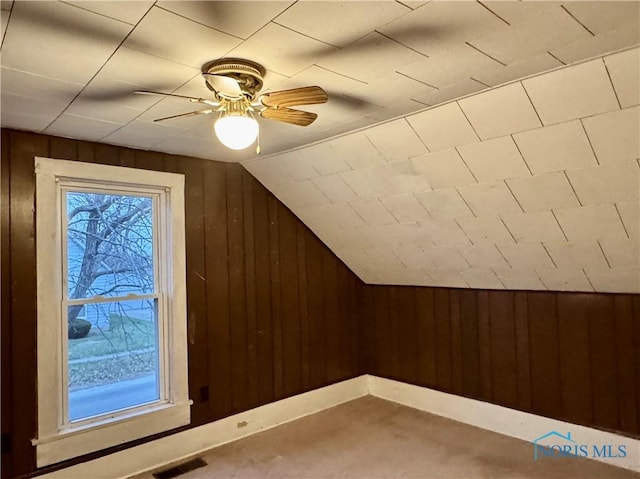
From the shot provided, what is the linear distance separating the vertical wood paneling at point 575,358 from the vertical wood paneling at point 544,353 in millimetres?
40

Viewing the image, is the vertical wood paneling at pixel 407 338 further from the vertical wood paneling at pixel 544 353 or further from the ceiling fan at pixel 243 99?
the ceiling fan at pixel 243 99

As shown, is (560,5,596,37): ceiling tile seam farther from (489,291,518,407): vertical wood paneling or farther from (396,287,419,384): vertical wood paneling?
(396,287,419,384): vertical wood paneling

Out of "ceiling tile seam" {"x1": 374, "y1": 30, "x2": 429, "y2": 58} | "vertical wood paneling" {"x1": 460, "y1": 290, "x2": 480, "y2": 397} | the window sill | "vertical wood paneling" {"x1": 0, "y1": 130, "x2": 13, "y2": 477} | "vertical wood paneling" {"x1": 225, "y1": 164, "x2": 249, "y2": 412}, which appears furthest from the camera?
"vertical wood paneling" {"x1": 460, "y1": 290, "x2": 480, "y2": 397}

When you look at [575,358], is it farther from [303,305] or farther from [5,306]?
[5,306]

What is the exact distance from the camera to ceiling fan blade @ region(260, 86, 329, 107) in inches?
66.6

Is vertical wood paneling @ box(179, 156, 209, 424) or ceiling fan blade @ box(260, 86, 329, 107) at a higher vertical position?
ceiling fan blade @ box(260, 86, 329, 107)

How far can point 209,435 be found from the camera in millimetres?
3234

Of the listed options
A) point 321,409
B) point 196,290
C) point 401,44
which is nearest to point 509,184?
point 401,44

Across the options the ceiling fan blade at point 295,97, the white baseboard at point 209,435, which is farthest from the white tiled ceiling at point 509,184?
the white baseboard at point 209,435

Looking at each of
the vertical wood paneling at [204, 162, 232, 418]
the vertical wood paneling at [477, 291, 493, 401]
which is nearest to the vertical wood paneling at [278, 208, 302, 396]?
the vertical wood paneling at [204, 162, 232, 418]

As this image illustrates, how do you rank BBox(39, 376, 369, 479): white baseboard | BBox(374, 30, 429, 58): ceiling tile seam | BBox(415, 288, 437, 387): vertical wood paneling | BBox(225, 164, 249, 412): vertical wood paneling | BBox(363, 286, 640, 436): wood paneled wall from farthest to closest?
BBox(415, 288, 437, 387): vertical wood paneling → BBox(225, 164, 249, 412): vertical wood paneling → BBox(363, 286, 640, 436): wood paneled wall → BBox(39, 376, 369, 479): white baseboard → BBox(374, 30, 429, 58): ceiling tile seam

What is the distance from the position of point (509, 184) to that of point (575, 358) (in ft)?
4.62

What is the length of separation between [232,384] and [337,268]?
1.42 m

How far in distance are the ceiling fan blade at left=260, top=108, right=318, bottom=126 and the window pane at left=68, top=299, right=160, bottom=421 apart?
179 centimetres
